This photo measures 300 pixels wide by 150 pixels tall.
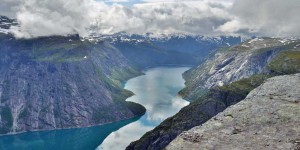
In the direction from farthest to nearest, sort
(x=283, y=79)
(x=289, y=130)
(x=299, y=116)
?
1. (x=283, y=79)
2. (x=299, y=116)
3. (x=289, y=130)

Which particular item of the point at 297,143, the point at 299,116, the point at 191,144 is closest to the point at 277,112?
the point at 299,116

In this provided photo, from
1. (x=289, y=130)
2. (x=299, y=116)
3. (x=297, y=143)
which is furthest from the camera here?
(x=299, y=116)

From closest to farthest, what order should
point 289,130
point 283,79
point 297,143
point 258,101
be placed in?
point 297,143, point 289,130, point 258,101, point 283,79

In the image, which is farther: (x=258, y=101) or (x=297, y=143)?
(x=258, y=101)

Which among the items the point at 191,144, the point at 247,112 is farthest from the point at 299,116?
the point at 191,144

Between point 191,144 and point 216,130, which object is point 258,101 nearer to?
point 216,130

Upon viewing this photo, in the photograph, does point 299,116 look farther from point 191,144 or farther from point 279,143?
point 191,144
